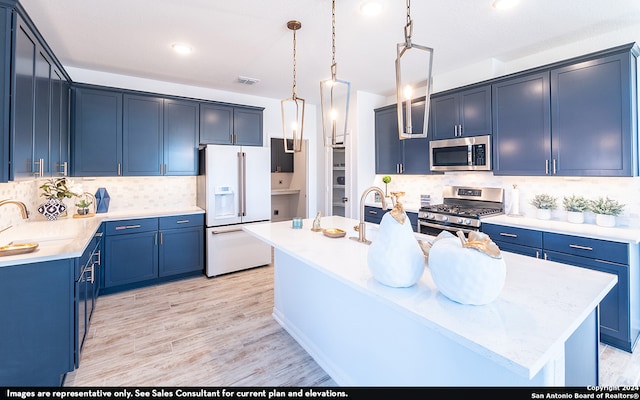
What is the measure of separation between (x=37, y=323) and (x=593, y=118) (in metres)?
4.55

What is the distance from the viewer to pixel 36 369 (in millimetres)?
1928

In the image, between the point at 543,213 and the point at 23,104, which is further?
the point at 543,213

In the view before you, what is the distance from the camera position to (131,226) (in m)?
3.71

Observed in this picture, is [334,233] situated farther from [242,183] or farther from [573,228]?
[242,183]

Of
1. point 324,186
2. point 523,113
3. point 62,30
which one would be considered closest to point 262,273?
point 324,186

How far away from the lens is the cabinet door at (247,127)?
4551mm

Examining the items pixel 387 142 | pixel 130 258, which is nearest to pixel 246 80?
pixel 387 142

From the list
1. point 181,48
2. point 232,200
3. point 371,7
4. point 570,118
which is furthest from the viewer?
point 232,200

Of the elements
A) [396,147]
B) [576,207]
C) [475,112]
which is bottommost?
[576,207]

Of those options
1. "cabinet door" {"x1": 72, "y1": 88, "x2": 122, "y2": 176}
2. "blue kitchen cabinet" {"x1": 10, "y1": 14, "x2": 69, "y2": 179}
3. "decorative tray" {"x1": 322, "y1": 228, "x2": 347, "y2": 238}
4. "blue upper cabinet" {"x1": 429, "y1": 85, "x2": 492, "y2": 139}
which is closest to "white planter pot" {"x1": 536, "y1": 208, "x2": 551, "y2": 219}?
"blue upper cabinet" {"x1": 429, "y1": 85, "x2": 492, "y2": 139}

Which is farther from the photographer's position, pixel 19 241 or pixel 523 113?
pixel 523 113

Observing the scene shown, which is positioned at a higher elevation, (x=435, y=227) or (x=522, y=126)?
(x=522, y=126)

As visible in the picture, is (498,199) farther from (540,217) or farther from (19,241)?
(19,241)

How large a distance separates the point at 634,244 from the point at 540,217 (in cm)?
85
